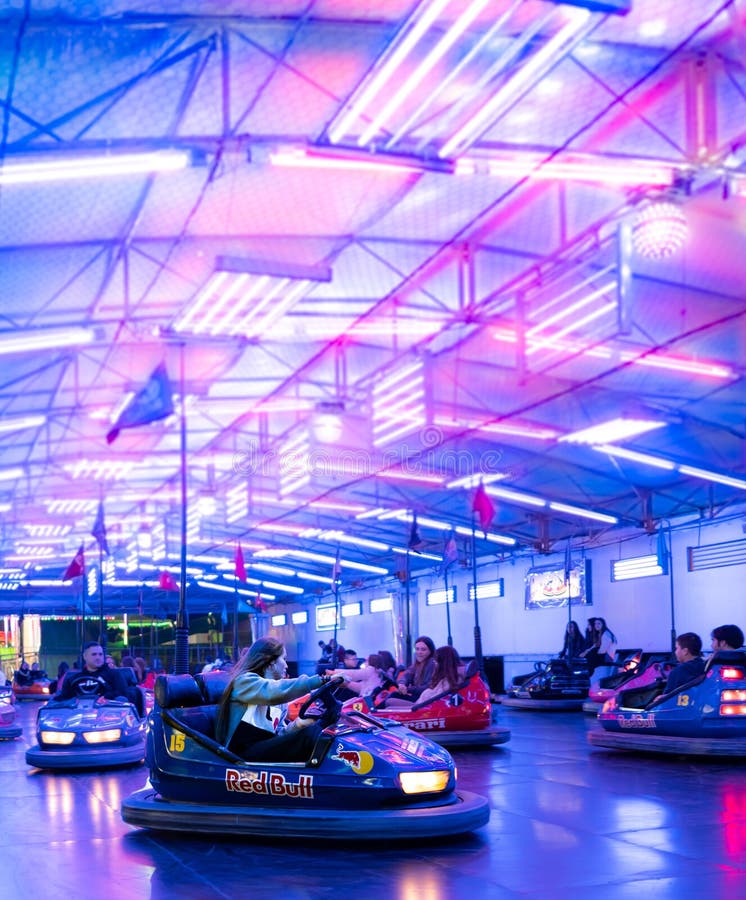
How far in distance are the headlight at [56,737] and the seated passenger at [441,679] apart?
2691 millimetres

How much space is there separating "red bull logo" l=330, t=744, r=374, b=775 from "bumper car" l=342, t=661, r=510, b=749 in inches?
182

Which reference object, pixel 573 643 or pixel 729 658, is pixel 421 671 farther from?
pixel 573 643

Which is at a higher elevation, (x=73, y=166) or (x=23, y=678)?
(x=73, y=166)

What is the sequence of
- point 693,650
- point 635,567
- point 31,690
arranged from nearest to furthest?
point 693,650 → point 635,567 → point 31,690

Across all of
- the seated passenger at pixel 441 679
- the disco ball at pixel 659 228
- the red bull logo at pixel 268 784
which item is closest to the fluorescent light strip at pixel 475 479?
the seated passenger at pixel 441 679

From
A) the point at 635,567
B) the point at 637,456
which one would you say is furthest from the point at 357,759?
the point at 635,567

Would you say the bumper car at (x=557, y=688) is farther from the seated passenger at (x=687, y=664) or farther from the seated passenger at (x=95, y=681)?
the seated passenger at (x=95, y=681)

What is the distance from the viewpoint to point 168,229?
28.7 ft

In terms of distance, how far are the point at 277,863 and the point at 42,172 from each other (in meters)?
4.11

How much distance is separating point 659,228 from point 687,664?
→ 3.43 m

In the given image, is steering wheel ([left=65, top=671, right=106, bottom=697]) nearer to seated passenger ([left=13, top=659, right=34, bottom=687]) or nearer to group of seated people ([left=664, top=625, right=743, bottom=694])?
group of seated people ([left=664, top=625, right=743, bottom=694])

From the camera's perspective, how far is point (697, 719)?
8125 mm

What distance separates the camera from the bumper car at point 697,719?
312 inches

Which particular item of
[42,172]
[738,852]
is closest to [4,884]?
[738,852]
